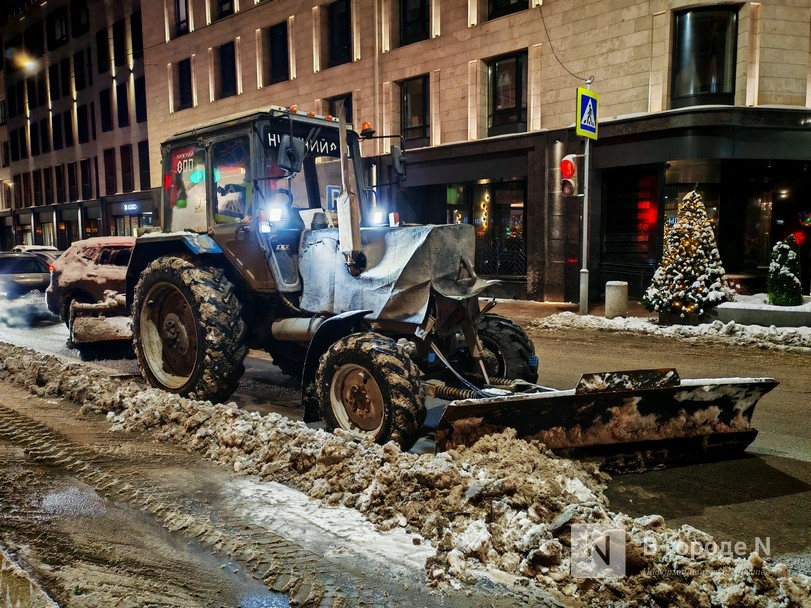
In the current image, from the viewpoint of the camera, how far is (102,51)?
117 feet

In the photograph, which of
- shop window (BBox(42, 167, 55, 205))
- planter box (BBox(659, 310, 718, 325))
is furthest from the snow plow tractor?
shop window (BBox(42, 167, 55, 205))

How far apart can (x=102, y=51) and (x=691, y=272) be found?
35841 millimetres

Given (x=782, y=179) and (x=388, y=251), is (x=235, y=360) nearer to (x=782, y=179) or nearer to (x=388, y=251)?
(x=388, y=251)

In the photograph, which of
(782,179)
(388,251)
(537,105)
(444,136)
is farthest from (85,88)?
(388,251)

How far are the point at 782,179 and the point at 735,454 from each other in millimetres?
16666

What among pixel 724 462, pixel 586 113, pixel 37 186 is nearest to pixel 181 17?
pixel 586 113

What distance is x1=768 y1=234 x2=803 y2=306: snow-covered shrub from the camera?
1118 cm

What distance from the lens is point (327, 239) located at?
5781 mm

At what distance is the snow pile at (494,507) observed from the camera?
9.58ft

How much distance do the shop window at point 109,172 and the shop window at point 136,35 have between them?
18.8ft

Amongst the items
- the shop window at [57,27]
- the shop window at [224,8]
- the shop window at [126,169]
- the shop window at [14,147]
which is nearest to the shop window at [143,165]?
the shop window at [126,169]

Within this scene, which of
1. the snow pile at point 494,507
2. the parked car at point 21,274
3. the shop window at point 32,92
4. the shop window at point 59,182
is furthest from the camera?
the shop window at point 32,92

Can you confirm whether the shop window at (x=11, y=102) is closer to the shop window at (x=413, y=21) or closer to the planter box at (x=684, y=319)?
the shop window at (x=413, y=21)

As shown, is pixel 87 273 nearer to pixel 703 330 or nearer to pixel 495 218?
pixel 703 330
